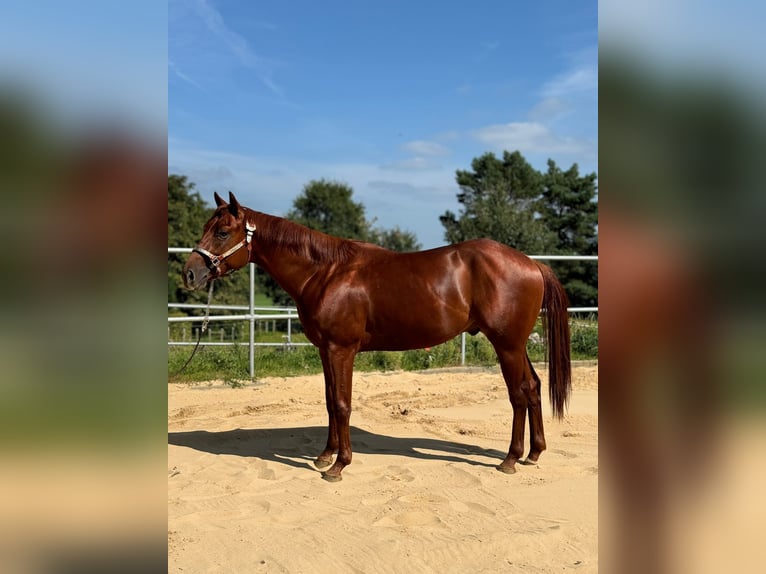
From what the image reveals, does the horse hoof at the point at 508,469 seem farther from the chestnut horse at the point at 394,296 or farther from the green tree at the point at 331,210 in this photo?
the green tree at the point at 331,210

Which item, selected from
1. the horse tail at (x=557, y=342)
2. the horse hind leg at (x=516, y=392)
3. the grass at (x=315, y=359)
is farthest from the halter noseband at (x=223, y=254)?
the grass at (x=315, y=359)

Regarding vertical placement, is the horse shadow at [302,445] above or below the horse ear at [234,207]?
below

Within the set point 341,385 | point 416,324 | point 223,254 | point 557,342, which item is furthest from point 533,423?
point 223,254

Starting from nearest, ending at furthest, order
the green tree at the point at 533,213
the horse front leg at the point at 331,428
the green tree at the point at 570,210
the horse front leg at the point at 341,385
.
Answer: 1. the horse front leg at the point at 341,385
2. the horse front leg at the point at 331,428
3. the green tree at the point at 533,213
4. the green tree at the point at 570,210

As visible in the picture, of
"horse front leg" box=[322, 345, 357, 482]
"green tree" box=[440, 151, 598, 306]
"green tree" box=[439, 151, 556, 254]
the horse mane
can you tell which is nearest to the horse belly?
"horse front leg" box=[322, 345, 357, 482]

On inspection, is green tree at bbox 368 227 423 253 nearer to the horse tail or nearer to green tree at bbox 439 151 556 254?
green tree at bbox 439 151 556 254

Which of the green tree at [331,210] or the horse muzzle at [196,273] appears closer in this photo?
the horse muzzle at [196,273]

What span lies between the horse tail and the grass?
4.52 m

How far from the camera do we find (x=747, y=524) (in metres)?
0.65

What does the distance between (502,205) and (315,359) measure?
26.3 metres

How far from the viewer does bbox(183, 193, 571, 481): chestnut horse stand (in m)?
4.21

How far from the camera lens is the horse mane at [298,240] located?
438 cm

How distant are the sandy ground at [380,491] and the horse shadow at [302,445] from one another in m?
0.02

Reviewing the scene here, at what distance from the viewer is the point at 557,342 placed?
4.39m
